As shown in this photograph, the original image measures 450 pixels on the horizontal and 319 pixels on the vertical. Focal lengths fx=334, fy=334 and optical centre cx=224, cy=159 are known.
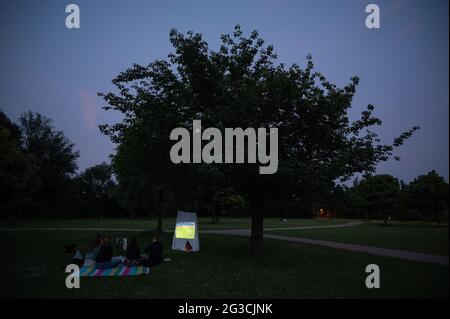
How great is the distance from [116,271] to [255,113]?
30.5ft

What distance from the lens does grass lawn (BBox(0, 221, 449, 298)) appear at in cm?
1104

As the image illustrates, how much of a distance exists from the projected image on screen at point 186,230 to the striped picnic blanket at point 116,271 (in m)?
5.40

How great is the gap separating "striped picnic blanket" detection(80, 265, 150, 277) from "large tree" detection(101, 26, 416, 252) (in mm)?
5114

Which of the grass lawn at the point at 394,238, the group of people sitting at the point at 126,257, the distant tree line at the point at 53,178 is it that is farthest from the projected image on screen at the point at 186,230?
the distant tree line at the point at 53,178

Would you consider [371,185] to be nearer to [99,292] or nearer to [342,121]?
[342,121]

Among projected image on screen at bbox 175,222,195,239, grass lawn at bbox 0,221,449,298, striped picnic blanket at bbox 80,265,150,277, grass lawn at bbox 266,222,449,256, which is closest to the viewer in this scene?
grass lawn at bbox 0,221,449,298

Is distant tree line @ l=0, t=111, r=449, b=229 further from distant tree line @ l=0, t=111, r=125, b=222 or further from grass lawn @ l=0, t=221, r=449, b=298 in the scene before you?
grass lawn @ l=0, t=221, r=449, b=298

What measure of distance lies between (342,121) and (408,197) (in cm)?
4875

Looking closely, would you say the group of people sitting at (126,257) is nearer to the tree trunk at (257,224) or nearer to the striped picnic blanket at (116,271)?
the striped picnic blanket at (116,271)

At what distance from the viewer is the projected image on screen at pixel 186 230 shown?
65.5 feet

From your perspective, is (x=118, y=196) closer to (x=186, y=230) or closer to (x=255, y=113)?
(x=186, y=230)

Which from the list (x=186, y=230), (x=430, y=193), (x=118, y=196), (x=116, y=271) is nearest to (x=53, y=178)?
(x=118, y=196)

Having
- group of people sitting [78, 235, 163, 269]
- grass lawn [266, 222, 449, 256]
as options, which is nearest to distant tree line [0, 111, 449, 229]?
grass lawn [266, 222, 449, 256]

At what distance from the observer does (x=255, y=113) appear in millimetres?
15734
